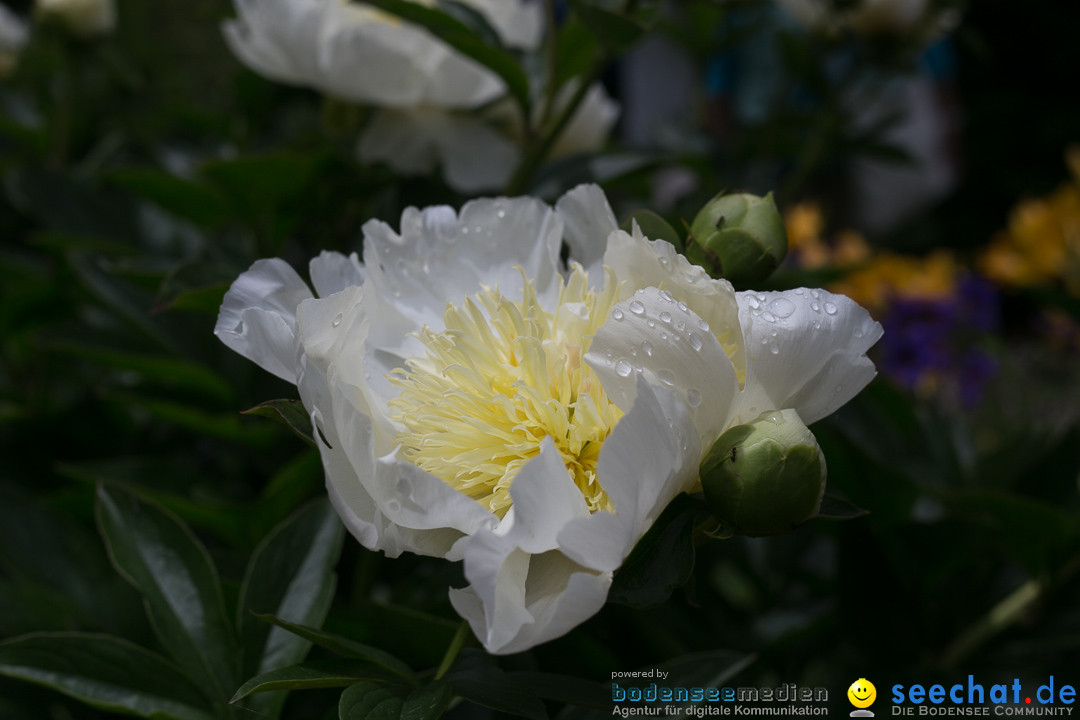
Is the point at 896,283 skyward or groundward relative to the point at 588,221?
groundward

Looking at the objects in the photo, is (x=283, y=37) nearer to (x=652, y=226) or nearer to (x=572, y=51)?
(x=572, y=51)

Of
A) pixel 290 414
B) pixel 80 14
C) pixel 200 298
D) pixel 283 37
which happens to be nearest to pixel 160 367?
pixel 200 298

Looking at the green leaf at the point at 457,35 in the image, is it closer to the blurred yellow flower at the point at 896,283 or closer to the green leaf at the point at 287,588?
the green leaf at the point at 287,588

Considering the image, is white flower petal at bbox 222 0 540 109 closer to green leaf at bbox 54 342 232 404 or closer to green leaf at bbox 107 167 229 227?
green leaf at bbox 107 167 229 227

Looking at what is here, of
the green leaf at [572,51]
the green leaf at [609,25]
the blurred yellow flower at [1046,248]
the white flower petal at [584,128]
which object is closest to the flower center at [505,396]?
the green leaf at [609,25]

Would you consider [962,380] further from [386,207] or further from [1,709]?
[1,709]

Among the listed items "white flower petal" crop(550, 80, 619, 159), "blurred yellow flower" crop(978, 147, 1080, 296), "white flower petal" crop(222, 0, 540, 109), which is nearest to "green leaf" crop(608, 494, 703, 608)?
"white flower petal" crop(222, 0, 540, 109)

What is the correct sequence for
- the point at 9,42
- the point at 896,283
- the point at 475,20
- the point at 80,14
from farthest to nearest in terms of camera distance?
1. the point at 896,283
2. the point at 9,42
3. the point at 80,14
4. the point at 475,20

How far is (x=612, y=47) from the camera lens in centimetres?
68

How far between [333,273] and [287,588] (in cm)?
19

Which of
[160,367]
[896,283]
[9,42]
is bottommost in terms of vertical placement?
[896,283]

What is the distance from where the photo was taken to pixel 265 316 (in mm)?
401

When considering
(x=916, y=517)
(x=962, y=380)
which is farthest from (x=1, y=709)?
(x=962, y=380)

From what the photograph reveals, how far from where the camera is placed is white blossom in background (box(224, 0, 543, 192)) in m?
0.72
